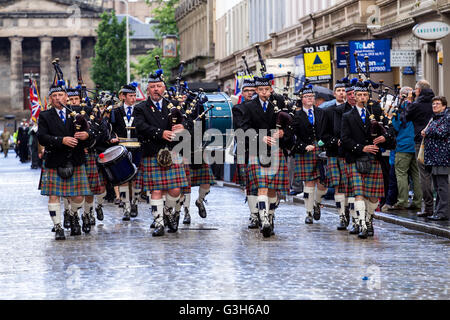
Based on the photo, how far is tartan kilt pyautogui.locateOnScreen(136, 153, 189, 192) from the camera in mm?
15375

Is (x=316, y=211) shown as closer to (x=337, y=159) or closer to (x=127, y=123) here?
(x=337, y=159)

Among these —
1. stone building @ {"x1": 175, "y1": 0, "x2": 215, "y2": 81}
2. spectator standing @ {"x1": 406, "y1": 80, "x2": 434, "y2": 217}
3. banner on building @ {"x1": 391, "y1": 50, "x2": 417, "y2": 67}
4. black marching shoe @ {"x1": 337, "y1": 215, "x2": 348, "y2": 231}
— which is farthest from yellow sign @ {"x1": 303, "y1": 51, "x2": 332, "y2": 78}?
stone building @ {"x1": 175, "y1": 0, "x2": 215, "y2": 81}

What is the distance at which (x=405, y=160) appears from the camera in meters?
19.6

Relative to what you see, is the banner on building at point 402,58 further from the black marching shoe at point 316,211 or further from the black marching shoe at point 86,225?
the black marching shoe at point 86,225

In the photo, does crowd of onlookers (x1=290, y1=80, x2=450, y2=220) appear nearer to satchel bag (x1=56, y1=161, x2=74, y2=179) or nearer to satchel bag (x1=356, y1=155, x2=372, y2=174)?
satchel bag (x1=356, y1=155, x2=372, y2=174)

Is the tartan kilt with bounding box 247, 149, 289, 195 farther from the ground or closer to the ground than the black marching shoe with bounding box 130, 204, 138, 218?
farther from the ground

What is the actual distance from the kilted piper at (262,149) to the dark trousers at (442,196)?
9.72 feet

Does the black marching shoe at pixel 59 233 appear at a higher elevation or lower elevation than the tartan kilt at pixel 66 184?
lower

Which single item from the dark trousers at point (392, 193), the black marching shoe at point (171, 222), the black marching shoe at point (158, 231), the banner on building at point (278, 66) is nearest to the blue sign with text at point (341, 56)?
the banner on building at point (278, 66)

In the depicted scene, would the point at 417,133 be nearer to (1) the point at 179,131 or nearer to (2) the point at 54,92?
(1) the point at 179,131

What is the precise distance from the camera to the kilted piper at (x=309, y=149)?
17250mm

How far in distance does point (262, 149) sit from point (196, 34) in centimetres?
6155

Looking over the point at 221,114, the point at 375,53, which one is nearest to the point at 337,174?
the point at 375,53

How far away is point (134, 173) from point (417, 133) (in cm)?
504
